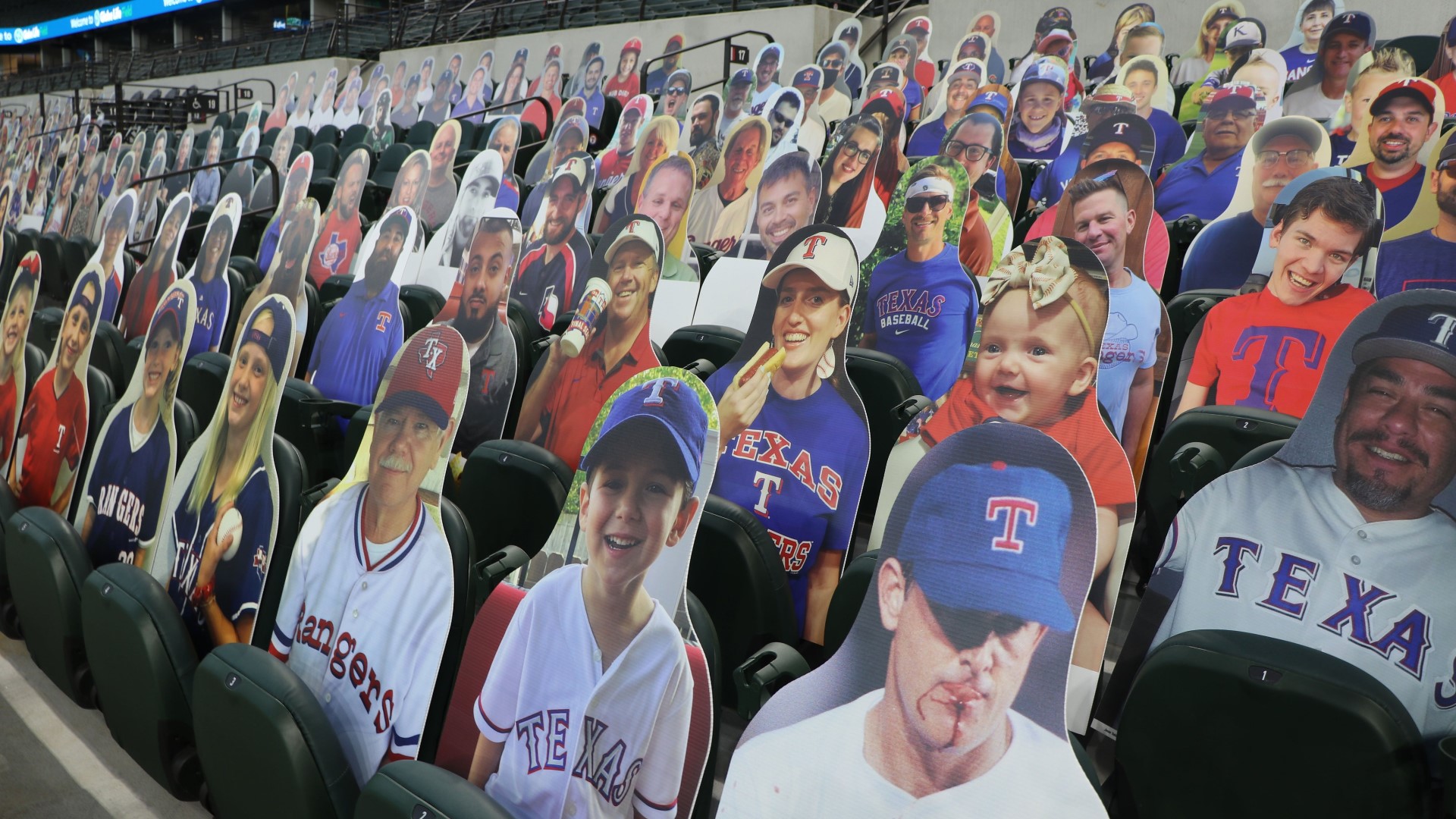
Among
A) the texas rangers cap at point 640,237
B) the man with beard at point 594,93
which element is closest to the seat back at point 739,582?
the texas rangers cap at point 640,237

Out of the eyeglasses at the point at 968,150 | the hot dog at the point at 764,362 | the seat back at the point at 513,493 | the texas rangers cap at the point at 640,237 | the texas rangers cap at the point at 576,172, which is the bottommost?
the seat back at the point at 513,493

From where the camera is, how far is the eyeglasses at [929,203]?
8.04 feet

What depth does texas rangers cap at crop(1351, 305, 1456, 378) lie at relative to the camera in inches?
46.3

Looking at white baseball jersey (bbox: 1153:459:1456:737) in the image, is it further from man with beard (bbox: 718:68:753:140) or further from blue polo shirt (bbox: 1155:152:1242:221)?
man with beard (bbox: 718:68:753:140)

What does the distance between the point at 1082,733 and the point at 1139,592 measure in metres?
0.62

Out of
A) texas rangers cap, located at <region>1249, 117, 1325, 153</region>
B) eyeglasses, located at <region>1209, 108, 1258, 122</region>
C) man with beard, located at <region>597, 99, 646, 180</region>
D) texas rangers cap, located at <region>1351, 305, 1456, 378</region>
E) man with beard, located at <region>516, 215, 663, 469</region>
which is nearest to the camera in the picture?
texas rangers cap, located at <region>1351, 305, 1456, 378</region>

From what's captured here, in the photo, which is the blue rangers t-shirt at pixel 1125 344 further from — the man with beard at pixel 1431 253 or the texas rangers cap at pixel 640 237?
the texas rangers cap at pixel 640 237

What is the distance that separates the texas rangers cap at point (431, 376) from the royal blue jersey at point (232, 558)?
0.35m

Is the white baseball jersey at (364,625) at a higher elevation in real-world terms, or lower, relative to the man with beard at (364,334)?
lower

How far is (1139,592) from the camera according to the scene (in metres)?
1.93

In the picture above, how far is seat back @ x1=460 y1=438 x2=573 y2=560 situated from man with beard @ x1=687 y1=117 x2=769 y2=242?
165 cm

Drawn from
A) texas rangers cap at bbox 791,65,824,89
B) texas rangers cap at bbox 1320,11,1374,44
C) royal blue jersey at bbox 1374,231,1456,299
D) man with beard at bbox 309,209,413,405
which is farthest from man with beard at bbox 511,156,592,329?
texas rangers cap at bbox 1320,11,1374,44

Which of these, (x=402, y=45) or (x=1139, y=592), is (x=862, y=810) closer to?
(x=1139, y=592)

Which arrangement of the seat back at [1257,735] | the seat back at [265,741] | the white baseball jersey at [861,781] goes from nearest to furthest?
the white baseball jersey at [861,781] < the seat back at [1257,735] < the seat back at [265,741]
